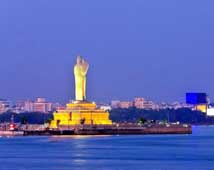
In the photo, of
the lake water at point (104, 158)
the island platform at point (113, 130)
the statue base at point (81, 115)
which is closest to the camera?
the lake water at point (104, 158)

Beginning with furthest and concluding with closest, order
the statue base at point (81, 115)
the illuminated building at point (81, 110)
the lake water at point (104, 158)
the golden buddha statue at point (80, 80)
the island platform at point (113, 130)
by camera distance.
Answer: the statue base at point (81, 115), the island platform at point (113, 130), the illuminated building at point (81, 110), the golden buddha statue at point (80, 80), the lake water at point (104, 158)

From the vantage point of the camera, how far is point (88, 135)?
85.6 meters

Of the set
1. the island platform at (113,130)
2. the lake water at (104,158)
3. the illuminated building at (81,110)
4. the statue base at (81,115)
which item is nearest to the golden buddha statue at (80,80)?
the illuminated building at (81,110)

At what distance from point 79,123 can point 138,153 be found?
31011 millimetres

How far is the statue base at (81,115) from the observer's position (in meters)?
86.1

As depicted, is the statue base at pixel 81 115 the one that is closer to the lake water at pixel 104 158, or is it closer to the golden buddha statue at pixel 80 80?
the golden buddha statue at pixel 80 80

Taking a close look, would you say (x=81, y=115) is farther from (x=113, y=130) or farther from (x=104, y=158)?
(x=104, y=158)

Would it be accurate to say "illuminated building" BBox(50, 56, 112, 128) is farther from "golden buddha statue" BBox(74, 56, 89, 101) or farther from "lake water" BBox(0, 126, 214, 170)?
"lake water" BBox(0, 126, 214, 170)

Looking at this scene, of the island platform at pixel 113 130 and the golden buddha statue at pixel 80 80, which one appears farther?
the island platform at pixel 113 130

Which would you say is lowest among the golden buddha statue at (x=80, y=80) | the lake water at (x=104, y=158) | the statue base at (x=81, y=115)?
the lake water at (x=104, y=158)

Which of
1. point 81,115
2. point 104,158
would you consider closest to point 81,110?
point 81,115

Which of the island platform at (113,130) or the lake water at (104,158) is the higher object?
the island platform at (113,130)

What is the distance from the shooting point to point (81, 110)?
Answer: 86188mm

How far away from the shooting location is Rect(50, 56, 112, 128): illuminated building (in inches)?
3378
